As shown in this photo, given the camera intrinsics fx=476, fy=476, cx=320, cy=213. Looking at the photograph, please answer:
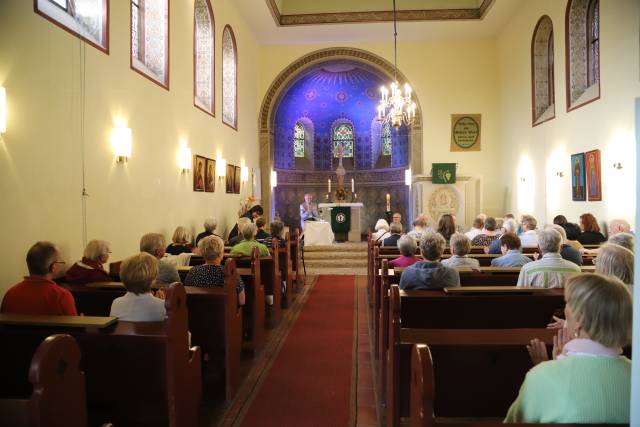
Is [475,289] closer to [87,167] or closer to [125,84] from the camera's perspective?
[87,167]

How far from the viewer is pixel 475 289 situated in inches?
128

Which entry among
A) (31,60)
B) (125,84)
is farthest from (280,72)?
(31,60)

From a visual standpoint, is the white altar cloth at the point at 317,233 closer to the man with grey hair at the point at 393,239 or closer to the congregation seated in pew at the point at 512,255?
the man with grey hair at the point at 393,239

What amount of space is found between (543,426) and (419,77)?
42.8 ft

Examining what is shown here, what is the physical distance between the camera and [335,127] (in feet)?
61.0

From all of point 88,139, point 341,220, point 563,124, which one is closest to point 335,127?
point 341,220

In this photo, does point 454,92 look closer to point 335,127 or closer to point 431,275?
point 335,127

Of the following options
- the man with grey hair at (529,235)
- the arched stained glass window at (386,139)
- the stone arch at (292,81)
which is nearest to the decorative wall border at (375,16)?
the stone arch at (292,81)

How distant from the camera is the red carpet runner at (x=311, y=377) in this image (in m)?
3.40

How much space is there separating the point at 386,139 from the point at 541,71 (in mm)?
7581

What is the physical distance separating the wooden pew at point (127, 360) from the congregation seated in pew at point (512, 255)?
3.30 meters

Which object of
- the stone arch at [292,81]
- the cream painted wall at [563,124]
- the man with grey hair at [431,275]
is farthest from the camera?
the stone arch at [292,81]

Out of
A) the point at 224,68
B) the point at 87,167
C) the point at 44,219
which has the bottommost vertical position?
the point at 44,219

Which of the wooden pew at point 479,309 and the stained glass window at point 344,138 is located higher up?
the stained glass window at point 344,138
